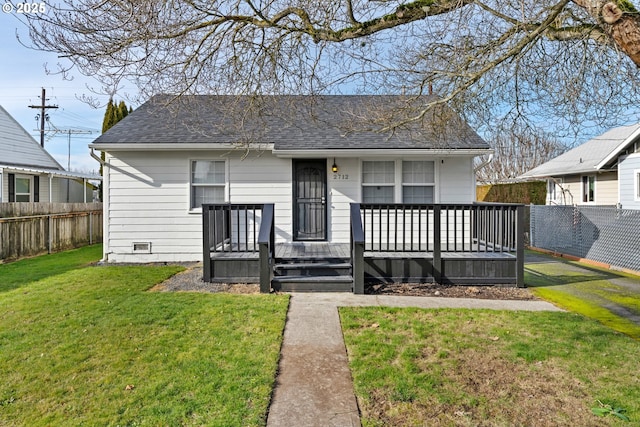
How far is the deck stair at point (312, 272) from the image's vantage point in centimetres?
619

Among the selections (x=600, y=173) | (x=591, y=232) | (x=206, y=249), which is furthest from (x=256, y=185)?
(x=600, y=173)

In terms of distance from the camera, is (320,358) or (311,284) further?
(311,284)

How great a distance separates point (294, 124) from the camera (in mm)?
9227

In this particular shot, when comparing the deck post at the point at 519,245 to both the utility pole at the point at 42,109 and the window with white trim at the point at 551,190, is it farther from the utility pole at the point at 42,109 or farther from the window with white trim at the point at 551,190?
the utility pole at the point at 42,109

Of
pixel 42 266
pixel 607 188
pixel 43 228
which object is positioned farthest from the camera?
pixel 607 188

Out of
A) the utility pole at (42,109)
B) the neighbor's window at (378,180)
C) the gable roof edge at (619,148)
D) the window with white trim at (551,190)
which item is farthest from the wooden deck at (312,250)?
the utility pole at (42,109)

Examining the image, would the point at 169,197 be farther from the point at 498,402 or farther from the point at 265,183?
the point at 498,402

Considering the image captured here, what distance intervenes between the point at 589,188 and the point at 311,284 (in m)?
16.2

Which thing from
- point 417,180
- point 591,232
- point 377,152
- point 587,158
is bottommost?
point 591,232

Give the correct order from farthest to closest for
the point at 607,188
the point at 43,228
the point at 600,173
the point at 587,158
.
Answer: the point at 587,158
the point at 600,173
the point at 607,188
the point at 43,228

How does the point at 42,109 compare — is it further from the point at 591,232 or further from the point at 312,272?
the point at 591,232

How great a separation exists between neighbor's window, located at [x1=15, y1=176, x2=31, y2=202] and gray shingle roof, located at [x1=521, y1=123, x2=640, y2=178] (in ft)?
75.2

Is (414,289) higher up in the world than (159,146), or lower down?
lower down

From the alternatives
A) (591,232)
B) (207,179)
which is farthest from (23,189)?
(591,232)
